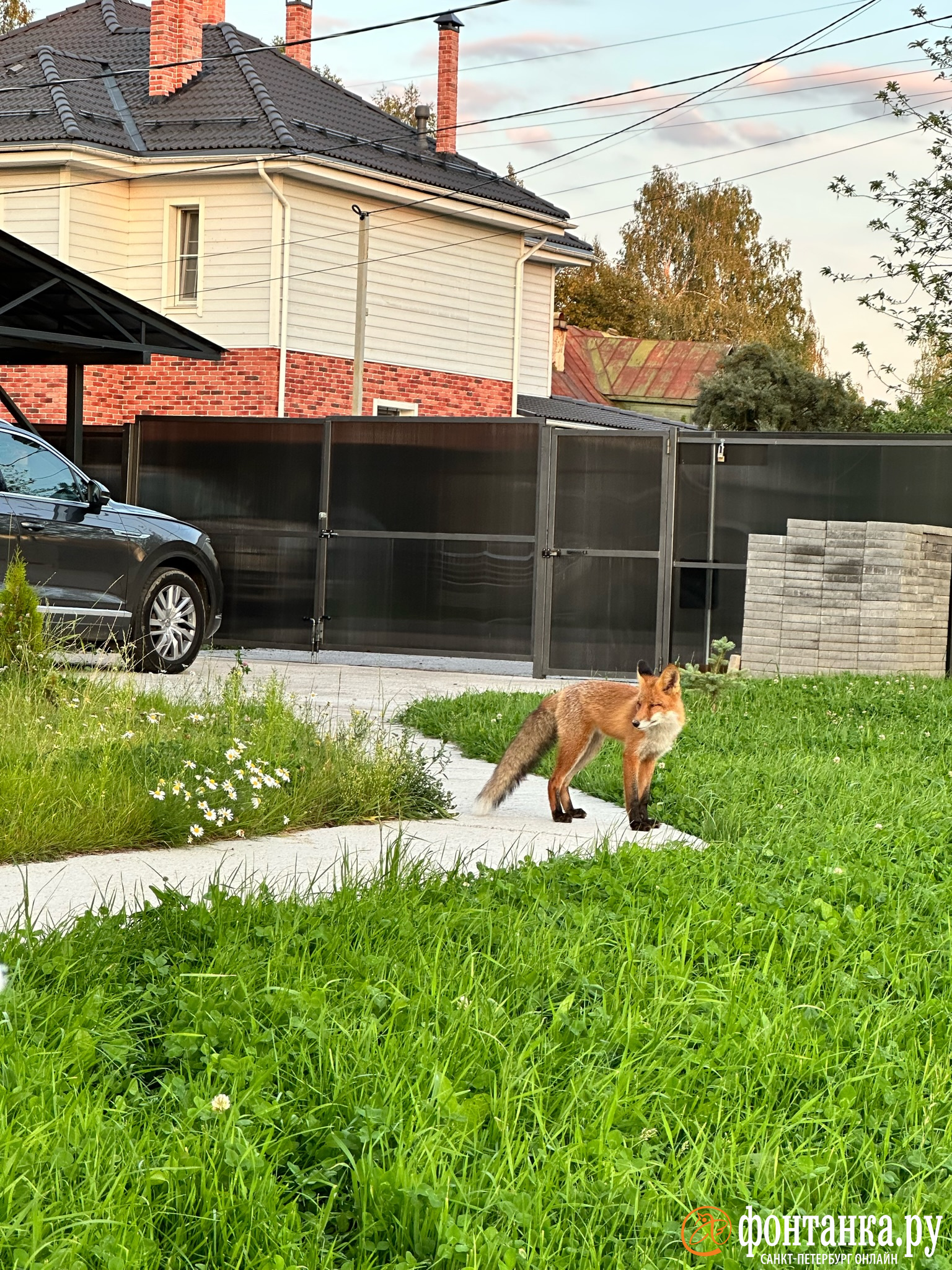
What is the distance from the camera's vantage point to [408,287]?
2836cm

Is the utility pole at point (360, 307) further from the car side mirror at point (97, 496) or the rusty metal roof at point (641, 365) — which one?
the rusty metal roof at point (641, 365)

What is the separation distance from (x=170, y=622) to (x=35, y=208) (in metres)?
14.0

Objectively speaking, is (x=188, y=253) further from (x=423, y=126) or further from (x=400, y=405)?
(x=423, y=126)

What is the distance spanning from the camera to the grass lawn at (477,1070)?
2764 mm

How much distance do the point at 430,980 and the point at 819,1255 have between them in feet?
4.55

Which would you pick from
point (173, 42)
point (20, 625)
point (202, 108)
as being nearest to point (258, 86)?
point (202, 108)

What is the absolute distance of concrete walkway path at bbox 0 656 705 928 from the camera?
5.14m

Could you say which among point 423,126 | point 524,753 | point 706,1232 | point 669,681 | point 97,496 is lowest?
point 706,1232

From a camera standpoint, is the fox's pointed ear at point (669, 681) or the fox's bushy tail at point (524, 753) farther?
the fox's bushy tail at point (524, 753)

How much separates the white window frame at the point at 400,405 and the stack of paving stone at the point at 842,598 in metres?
14.1

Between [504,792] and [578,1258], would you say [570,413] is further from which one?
[578,1258]

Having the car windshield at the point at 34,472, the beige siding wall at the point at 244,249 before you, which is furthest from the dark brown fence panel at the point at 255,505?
the beige siding wall at the point at 244,249

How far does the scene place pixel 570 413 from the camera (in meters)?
34.3

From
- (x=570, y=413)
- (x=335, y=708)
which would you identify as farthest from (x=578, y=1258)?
(x=570, y=413)
